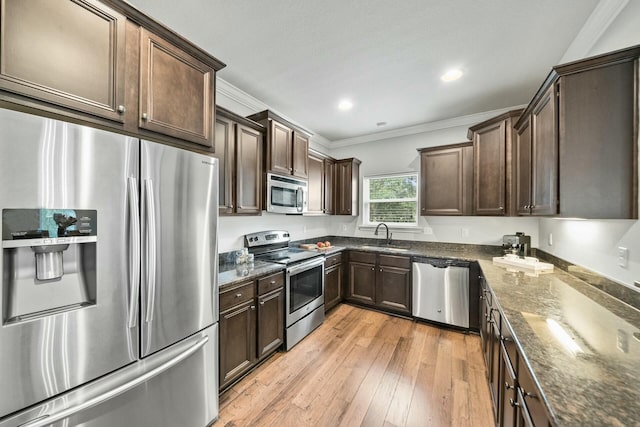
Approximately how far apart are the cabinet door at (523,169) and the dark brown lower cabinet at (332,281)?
7.50ft

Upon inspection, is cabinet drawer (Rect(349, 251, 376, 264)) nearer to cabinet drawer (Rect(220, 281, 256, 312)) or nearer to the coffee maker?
the coffee maker

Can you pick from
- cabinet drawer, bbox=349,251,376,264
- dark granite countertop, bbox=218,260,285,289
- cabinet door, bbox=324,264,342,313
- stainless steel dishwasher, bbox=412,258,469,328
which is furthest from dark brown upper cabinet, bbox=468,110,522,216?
dark granite countertop, bbox=218,260,285,289

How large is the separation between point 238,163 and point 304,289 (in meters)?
1.63

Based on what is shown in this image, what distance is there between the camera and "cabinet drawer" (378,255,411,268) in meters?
3.34

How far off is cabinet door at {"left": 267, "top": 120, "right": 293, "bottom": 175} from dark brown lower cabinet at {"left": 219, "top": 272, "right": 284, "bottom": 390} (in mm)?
1232

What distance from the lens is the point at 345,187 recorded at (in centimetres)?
421

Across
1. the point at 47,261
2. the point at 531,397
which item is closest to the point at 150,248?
the point at 47,261

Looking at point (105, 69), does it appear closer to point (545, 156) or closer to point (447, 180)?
point (545, 156)

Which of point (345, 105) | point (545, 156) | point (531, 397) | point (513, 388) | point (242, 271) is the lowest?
point (513, 388)

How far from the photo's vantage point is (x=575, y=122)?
141cm

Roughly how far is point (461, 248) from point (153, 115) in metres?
3.90

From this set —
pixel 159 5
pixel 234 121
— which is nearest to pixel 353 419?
pixel 234 121

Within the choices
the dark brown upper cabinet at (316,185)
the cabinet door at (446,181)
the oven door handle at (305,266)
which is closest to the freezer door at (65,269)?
the oven door handle at (305,266)

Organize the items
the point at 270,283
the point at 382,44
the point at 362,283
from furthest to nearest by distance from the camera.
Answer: the point at 362,283 < the point at 270,283 < the point at 382,44
